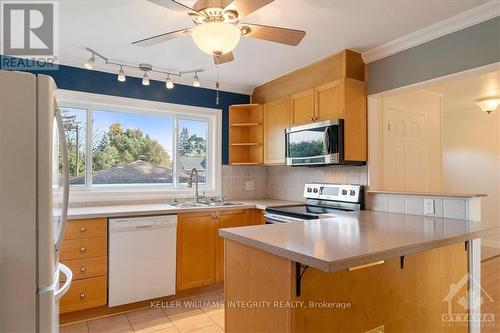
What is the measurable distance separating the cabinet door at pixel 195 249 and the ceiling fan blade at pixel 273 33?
→ 1843 mm

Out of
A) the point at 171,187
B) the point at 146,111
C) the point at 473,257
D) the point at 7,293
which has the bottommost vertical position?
the point at 473,257

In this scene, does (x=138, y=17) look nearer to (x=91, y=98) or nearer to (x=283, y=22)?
(x=283, y=22)

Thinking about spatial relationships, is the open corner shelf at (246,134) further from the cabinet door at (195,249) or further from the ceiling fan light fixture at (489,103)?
the ceiling fan light fixture at (489,103)

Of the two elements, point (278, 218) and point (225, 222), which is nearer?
point (278, 218)

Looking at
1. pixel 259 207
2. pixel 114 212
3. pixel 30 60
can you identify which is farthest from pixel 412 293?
pixel 30 60

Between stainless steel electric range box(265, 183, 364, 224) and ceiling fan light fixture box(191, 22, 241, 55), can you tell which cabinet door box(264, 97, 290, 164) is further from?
ceiling fan light fixture box(191, 22, 241, 55)

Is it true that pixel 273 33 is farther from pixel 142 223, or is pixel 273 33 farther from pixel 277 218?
pixel 142 223

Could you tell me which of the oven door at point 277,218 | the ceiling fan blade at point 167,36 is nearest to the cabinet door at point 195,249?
A: the oven door at point 277,218

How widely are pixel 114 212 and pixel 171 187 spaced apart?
985mm

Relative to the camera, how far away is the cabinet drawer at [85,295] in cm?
243

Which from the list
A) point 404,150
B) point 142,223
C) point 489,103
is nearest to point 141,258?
point 142,223

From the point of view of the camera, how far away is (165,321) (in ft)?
8.38

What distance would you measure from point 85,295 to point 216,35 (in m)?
2.33

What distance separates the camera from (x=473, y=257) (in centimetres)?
201
